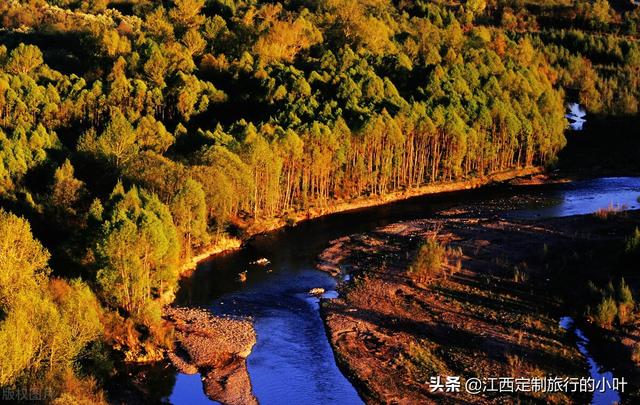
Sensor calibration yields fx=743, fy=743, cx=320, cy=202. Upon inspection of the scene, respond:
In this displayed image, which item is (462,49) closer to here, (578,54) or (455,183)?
(578,54)

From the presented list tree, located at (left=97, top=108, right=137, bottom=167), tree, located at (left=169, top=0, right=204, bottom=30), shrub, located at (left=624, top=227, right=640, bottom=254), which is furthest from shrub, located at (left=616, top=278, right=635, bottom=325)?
tree, located at (left=169, top=0, right=204, bottom=30)

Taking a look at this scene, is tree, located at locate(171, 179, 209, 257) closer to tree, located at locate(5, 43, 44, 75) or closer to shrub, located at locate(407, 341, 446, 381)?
shrub, located at locate(407, 341, 446, 381)

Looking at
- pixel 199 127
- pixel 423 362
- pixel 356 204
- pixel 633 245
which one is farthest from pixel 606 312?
pixel 199 127

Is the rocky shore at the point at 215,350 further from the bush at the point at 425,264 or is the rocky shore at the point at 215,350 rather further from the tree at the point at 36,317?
the bush at the point at 425,264

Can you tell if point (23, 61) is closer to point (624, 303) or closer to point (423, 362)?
point (423, 362)

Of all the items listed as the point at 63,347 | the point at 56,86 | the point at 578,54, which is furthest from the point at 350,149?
the point at 578,54
